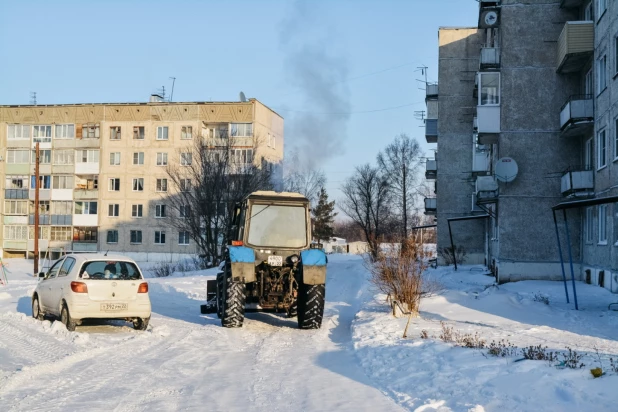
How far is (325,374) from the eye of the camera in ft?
30.8

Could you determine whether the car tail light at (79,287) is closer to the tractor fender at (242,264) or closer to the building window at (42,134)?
→ the tractor fender at (242,264)

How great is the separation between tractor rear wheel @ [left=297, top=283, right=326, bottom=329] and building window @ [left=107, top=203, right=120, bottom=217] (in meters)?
53.4

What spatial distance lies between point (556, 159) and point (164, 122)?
43.8 meters

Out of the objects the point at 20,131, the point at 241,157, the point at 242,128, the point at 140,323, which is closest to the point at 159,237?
the point at 242,128

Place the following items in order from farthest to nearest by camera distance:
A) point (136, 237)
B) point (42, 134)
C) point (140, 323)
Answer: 1. point (42, 134)
2. point (136, 237)
3. point (140, 323)

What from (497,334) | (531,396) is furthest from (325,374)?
(497,334)

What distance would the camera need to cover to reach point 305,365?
33.2 ft

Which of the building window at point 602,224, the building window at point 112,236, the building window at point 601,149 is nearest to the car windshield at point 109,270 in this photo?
the building window at point 602,224

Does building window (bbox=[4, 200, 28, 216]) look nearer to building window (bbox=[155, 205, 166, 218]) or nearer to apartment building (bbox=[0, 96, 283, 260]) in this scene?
apartment building (bbox=[0, 96, 283, 260])

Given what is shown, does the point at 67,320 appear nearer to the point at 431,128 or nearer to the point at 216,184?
the point at 216,184

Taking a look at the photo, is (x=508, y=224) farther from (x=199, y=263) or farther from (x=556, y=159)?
(x=199, y=263)

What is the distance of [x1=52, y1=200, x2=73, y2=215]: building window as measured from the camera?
214ft

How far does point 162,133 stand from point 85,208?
10.8 meters

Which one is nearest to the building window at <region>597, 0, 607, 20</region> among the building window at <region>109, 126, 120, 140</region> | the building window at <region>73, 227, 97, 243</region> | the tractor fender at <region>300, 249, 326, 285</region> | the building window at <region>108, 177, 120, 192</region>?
the tractor fender at <region>300, 249, 326, 285</region>
